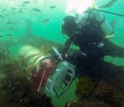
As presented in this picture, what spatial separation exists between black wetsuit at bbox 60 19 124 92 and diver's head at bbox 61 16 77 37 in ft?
0.84

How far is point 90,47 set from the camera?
687 centimetres

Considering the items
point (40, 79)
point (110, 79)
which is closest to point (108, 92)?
point (110, 79)

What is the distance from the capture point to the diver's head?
6.95 m

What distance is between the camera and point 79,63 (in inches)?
287

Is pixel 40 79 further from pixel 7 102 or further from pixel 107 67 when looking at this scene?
pixel 107 67

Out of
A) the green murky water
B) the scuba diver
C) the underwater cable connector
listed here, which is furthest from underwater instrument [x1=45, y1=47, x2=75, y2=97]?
the green murky water

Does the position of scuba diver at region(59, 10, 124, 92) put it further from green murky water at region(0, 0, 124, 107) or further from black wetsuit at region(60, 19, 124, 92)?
green murky water at region(0, 0, 124, 107)

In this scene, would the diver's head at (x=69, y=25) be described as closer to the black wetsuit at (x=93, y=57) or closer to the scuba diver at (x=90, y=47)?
the scuba diver at (x=90, y=47)

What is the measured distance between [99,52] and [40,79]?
2614 mm

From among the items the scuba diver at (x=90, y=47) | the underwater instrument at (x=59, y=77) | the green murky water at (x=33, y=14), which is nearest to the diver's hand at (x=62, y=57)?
the scuba diver at (x=90, y=47)

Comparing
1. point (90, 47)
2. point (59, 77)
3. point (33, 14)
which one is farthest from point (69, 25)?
point (33, 14)

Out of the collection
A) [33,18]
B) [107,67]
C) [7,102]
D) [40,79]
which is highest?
[7,102]

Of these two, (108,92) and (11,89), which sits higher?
(11,89)

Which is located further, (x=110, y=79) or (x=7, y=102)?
(x=110, y=79)
